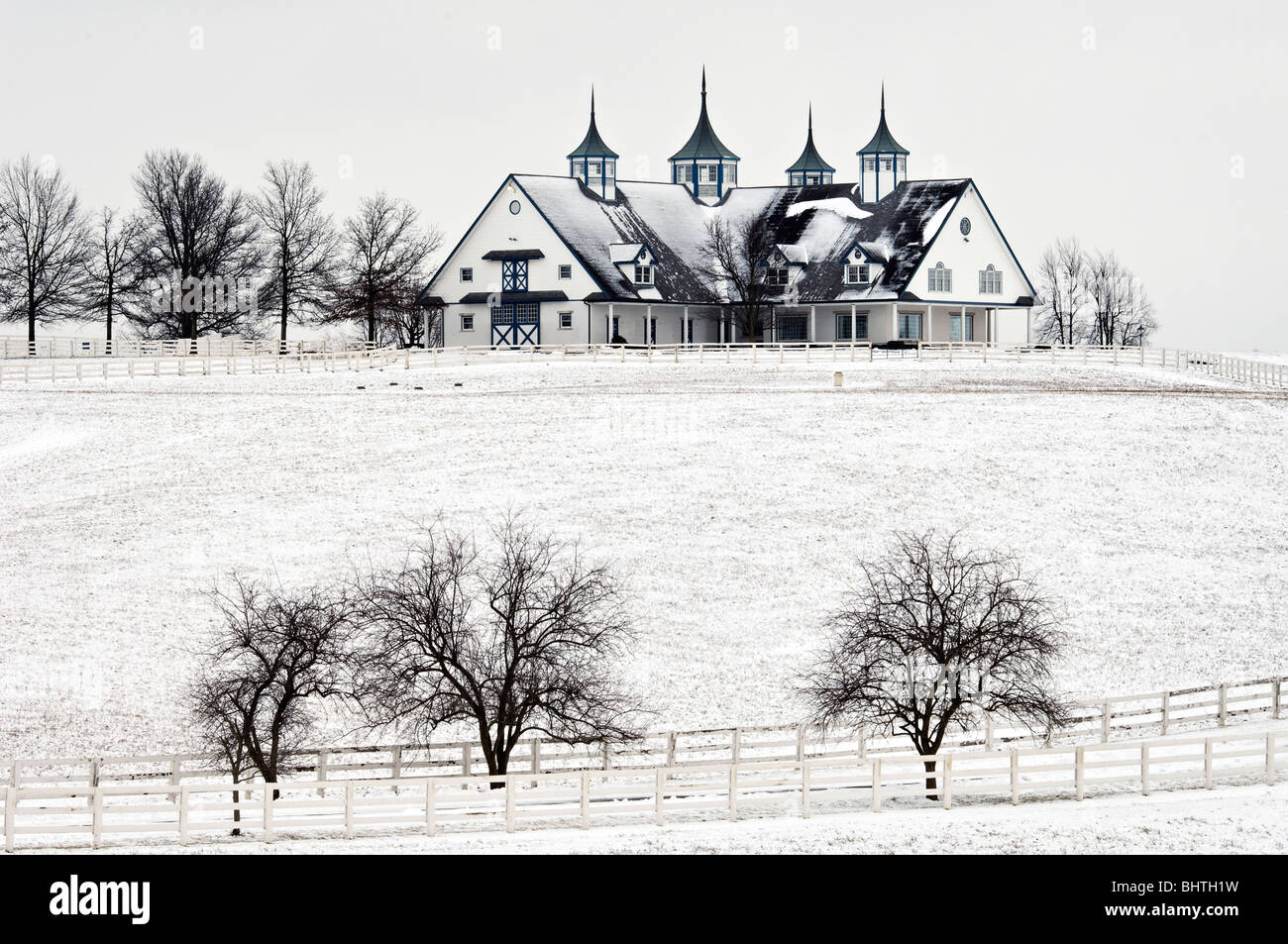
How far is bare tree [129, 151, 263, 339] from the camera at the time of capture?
8725 centimetres

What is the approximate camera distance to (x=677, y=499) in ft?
168

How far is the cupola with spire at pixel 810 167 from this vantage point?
91625 mm

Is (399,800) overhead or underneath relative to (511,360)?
underneath

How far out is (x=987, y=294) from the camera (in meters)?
82.5

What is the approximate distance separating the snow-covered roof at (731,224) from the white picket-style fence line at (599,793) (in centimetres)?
4705

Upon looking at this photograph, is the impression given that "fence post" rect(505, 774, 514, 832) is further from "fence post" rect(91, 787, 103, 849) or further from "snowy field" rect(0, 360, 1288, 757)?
"snowy field" rect(0, 360, 1288, 757)

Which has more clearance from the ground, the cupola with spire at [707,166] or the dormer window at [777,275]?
the cupola with spire at [707,166]

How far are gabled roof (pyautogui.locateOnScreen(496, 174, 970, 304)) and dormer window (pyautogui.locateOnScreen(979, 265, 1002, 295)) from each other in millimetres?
3643

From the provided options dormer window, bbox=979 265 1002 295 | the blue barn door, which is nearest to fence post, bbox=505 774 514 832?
the blue barn door

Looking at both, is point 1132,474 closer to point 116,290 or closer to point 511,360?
point 511,360

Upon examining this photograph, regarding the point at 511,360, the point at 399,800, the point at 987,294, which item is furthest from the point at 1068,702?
the point at 987,294

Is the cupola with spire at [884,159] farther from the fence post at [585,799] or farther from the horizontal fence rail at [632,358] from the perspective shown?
the fence post at [585,799]

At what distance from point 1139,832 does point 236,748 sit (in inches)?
597

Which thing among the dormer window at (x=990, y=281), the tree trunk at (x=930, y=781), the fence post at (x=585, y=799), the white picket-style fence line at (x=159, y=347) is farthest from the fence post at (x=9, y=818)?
the dormer window at (x=990, y=281)
